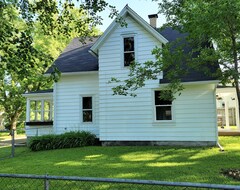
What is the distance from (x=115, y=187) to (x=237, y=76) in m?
4.37

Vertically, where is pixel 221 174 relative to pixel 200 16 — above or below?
below

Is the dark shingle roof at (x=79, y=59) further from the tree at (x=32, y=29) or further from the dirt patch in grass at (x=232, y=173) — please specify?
the tree at (x=32, y=29)

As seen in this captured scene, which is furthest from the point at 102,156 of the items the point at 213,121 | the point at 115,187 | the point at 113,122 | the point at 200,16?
the point at 200,16

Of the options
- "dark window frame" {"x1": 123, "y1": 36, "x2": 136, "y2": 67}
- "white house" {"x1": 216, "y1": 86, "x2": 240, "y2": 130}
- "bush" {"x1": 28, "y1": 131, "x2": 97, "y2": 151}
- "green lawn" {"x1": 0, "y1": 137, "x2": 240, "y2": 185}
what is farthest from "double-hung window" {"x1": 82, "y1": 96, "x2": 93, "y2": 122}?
"white house" {"x1": 216, "y1": 86, "x2": 240, "y2": 130}

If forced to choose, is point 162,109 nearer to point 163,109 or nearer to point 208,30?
point 163,109

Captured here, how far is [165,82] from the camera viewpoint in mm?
12711

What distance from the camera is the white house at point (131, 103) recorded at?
12.5m

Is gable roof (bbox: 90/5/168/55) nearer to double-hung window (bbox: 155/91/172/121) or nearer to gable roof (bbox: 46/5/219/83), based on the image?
gable roof (bbox: 46/5/219/83)

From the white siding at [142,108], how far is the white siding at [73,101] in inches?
51.3

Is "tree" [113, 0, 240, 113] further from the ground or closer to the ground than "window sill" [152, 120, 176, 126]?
further from the ground

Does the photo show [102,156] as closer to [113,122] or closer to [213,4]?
[113,122]

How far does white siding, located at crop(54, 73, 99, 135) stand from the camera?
1489 cm

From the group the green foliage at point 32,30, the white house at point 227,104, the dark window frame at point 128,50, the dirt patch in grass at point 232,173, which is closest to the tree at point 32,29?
the green foliage at point 32,30

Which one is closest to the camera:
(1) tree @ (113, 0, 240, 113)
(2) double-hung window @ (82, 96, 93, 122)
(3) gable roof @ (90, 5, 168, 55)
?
(1) tree @ (113, 0, 240, 113)
